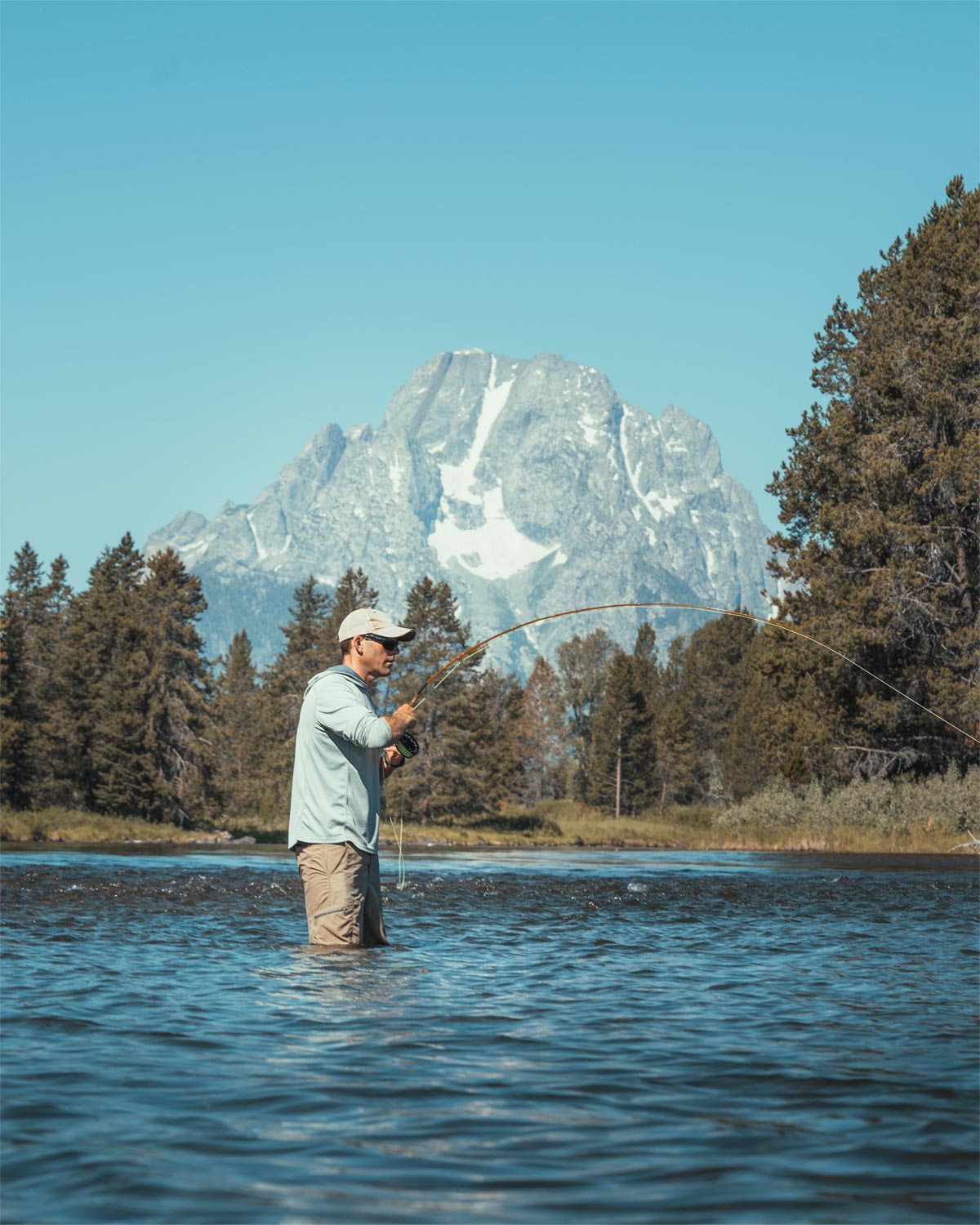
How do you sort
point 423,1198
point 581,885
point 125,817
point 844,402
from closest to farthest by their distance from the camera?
point 423,1198, point 581,885, point 844,402, point 125,817

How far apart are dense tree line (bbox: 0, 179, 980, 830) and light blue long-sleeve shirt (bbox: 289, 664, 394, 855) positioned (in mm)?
3794

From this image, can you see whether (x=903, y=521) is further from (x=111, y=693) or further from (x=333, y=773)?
(x=111, y=693)

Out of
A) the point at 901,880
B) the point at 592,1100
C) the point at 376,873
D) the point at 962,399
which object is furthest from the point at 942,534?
the point at 592,1100

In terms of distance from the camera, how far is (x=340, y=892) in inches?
366

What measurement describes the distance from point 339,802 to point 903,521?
3214 cm

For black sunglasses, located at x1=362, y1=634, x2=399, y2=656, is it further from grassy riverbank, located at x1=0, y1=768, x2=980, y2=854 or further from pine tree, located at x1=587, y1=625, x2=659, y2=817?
pine tree, located at x1=587, y1=625, x2=659, y2=817

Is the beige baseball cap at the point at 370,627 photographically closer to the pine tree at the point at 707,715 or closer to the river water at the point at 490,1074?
the river water at the point at 490,1074

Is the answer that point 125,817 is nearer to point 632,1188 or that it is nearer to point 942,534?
point 942,534

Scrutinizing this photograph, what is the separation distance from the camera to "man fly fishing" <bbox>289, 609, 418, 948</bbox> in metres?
9.17

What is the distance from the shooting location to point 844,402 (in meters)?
43.4

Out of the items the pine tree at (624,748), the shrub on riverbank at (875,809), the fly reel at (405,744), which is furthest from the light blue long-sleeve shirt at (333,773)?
the pine tree at (624,748)

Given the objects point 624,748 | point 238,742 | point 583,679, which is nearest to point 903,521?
point 624,748

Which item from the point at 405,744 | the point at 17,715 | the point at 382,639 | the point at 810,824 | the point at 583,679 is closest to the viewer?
the point at 405,744

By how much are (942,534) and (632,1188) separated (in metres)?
37.7
